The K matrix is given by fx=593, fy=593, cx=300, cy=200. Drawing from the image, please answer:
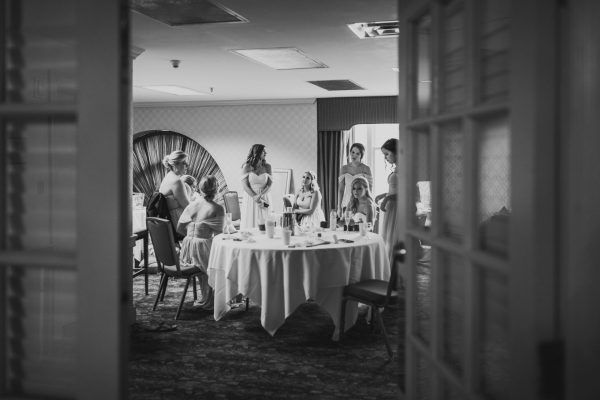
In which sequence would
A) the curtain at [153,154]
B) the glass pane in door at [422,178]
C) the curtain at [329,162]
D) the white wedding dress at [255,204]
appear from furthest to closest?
the curtain at [153,154] → the curtain at [329,162] → the white wedding dress at [255,204] → the glass pane in door at [422,178]

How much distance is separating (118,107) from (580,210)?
1041 millimetres

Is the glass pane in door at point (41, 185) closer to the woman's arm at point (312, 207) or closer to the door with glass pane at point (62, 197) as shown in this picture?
the door with glass pane at point (62, 197)

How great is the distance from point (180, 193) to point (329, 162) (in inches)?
187

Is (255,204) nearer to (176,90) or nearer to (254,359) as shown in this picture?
(254,359)

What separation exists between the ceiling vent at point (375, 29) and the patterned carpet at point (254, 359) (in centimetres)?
258

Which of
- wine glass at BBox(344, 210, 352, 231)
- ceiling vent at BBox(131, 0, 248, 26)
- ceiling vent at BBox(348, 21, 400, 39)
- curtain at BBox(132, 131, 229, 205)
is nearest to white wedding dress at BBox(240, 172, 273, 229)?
wine glass at BBox(344, 210, 352, 231)

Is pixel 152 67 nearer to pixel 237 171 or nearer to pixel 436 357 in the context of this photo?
pixel 237 171

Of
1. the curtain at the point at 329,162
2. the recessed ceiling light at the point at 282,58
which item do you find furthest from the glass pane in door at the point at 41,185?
the curtain at the point at 329,162

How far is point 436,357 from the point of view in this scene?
161cm

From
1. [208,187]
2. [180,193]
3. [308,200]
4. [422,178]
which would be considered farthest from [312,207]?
[422,178]

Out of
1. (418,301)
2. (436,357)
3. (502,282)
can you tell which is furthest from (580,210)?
(418,301)

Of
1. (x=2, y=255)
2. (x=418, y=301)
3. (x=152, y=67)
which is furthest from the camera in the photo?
(x=152, y=67)

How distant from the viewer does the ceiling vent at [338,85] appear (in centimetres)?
886

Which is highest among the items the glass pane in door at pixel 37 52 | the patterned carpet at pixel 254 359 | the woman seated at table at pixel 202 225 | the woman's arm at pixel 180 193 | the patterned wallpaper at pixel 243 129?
the patterned wallpaper at pixel 243 129
